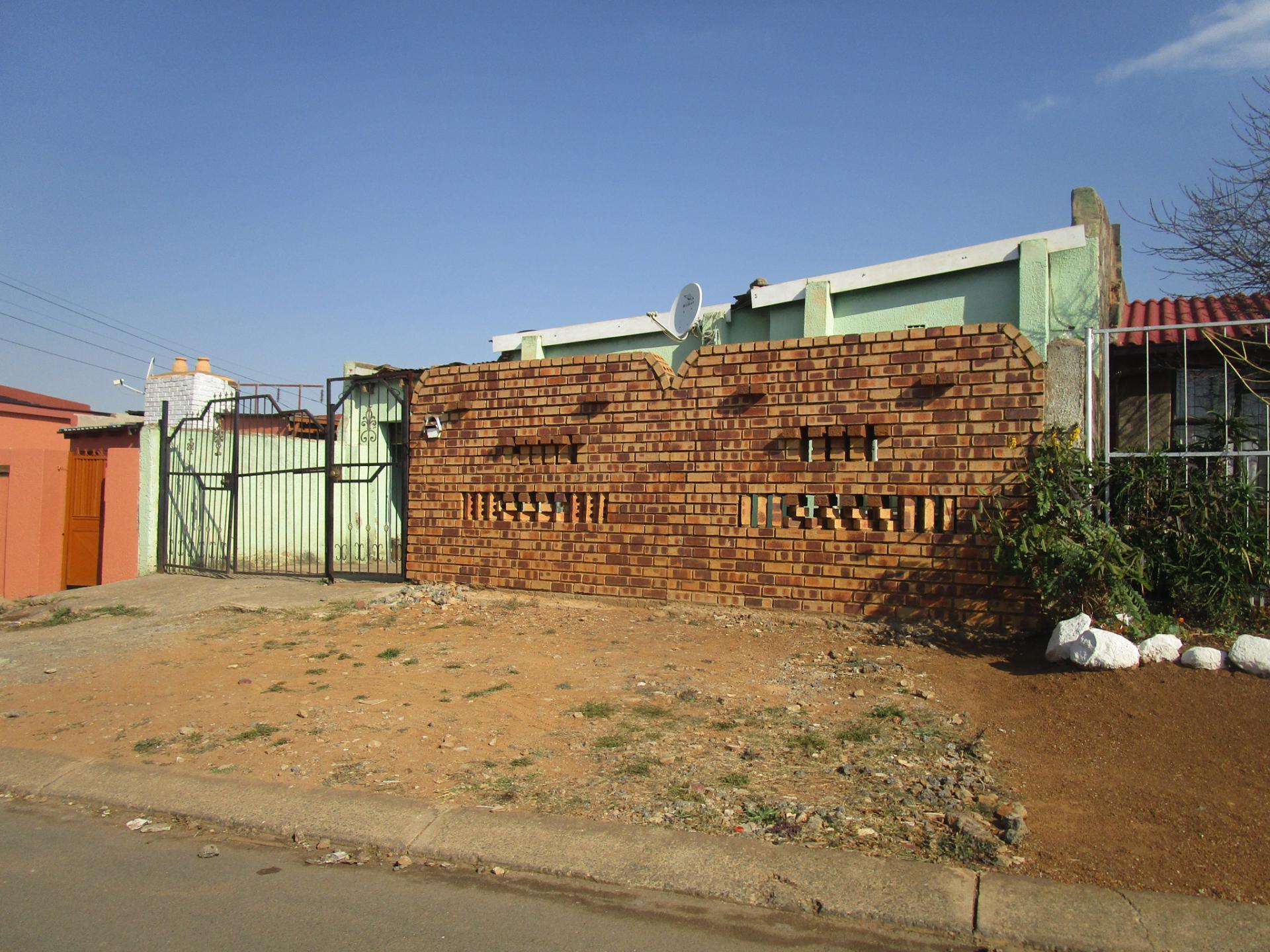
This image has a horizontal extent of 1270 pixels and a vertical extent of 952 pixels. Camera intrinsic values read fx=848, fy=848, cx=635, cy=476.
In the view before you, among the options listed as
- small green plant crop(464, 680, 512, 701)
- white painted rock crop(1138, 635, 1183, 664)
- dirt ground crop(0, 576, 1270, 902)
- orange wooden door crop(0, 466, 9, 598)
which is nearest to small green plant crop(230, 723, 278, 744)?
dirt ground crop(0, 576, 1270, 902)

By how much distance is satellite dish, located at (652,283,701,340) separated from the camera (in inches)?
402

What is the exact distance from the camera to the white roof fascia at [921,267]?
10.1 m

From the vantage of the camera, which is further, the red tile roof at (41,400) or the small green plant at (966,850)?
the red tile roof at (41,400)

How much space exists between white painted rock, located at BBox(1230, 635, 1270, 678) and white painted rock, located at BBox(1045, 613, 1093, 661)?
0.75 metres

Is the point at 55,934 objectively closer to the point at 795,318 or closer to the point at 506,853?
the point at 506,853

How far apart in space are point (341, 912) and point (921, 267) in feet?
33.9

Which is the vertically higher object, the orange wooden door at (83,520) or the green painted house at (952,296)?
the green painted house at (952,296)

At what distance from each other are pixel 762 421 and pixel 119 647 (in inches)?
243

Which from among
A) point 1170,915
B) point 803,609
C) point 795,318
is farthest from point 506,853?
point 795,318

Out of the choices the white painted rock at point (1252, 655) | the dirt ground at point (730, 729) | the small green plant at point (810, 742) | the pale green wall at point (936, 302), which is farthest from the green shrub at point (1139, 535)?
the pale green wall at point (936, 302)

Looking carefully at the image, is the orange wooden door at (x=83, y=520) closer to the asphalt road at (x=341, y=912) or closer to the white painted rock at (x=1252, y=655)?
the asphalt road at (x=341, y=912)

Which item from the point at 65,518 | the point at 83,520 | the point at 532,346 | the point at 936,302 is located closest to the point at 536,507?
the point at 936,302

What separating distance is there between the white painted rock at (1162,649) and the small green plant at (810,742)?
6.88 ft

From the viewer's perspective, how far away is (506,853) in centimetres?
355
